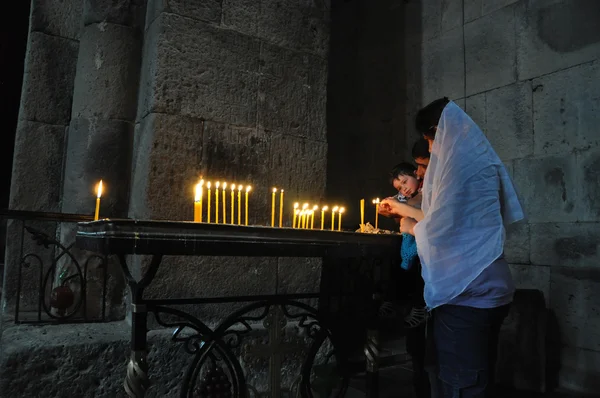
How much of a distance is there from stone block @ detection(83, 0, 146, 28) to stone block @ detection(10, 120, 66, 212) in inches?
43.0

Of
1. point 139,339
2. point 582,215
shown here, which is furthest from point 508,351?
point 139,339

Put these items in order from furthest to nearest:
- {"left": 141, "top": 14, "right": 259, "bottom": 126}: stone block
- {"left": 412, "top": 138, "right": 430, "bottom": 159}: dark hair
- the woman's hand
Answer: {"left": 141, "top": 14, "right": 259, "bottom": 126}: stone block < {"left": 412, "top": 138, "right": 430, "bottom": 159}: dark hair < the woman's hand

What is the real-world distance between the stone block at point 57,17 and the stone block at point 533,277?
16.2ft

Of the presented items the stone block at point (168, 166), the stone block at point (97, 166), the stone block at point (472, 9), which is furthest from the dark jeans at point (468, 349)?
the stone block at point (472, 9)

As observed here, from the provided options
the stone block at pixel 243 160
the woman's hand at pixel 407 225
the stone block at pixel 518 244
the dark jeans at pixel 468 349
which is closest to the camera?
the dark jeans at pixel 468 349

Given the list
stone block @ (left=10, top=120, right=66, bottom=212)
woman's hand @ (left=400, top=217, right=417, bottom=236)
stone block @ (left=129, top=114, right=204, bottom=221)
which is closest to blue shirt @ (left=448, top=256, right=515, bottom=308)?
woman's hand @ (left=400, top=217, right=417, bottom=236)

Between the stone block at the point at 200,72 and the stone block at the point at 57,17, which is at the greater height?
the stone block at the point at 57,17

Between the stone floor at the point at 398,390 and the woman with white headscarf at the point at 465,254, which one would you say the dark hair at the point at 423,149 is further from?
the stone floor at the point at 398,390

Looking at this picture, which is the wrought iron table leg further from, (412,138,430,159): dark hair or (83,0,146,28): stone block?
(83,0,146,28): stone block

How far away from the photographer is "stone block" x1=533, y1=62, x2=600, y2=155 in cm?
370

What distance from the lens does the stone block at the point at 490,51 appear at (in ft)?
14.3

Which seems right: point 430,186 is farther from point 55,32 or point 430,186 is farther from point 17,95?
point 17,95

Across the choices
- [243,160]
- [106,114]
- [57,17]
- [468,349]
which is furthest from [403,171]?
[57,17]

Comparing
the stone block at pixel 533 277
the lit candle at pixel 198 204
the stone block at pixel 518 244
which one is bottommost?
the stone block at pixel 533 277
